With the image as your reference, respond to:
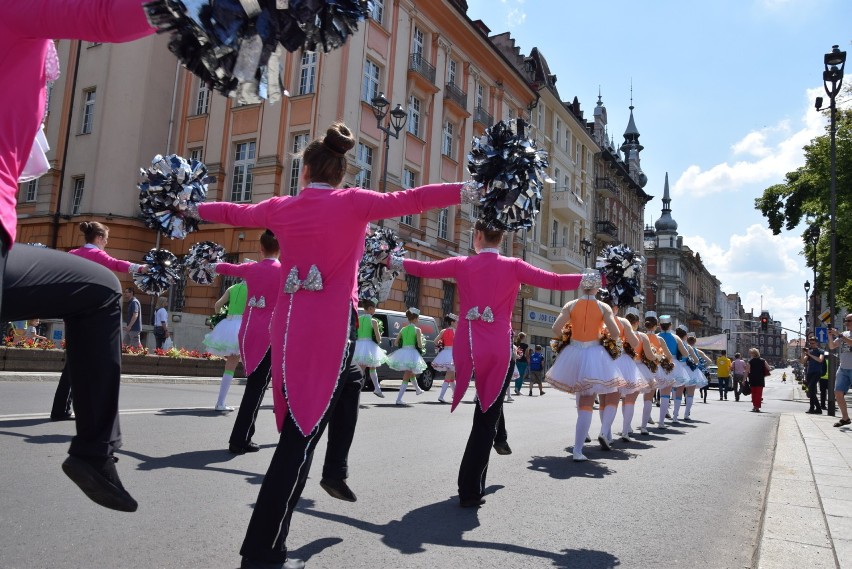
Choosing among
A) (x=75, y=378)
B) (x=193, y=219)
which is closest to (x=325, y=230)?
(x=75, y=378)

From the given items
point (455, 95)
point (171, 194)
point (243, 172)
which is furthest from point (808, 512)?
point (455, 95)

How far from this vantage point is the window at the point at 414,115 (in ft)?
97.0

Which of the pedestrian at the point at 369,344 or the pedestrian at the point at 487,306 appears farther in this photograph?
the pedestrian at the point at 369,344

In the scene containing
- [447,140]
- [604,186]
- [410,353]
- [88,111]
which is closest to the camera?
[410,353]

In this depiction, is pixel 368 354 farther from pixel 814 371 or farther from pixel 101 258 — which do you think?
pixel 814 371

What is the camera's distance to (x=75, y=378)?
2.44 meters

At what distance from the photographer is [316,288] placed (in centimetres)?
323

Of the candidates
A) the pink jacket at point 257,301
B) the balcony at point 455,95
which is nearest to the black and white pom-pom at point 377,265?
the pink jacket at point 257,301

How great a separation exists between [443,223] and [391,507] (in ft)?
93.9

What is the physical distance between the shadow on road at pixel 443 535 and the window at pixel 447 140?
28689 millimetres

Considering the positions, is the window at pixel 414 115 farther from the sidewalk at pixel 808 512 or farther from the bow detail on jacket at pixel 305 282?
the bow detail on jacket at pixel 305 282

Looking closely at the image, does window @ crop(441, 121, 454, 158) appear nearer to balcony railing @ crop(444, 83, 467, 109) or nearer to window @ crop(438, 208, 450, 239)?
balcony railing @ crop(444, 83, 467, 109)

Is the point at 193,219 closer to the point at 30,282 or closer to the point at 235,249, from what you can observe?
the point at 30,282

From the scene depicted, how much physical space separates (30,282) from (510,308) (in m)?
3.65
